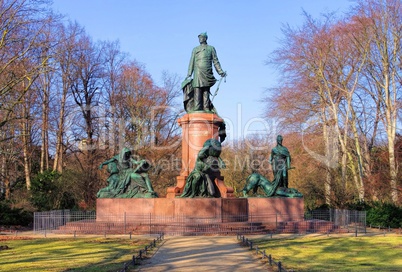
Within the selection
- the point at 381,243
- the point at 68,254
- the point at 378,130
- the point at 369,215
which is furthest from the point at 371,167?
the point at 68,254

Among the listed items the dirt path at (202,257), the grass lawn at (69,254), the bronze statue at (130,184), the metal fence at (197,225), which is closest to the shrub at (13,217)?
the metal fence at (197,225)

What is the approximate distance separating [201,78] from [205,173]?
5311mm

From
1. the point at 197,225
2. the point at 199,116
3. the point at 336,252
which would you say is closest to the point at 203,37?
the point at 199,116

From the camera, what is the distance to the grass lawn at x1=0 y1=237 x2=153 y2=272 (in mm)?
12344

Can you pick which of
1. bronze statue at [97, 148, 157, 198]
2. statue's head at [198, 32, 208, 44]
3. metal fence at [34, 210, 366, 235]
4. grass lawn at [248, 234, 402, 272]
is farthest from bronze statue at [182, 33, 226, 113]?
grass lawn at [248, 234, 402, 272]

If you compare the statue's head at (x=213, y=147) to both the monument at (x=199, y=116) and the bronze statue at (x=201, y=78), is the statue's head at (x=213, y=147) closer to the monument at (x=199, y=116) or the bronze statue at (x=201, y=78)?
the monument at (x=199, y=116)

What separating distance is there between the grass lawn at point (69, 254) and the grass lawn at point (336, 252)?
416cm

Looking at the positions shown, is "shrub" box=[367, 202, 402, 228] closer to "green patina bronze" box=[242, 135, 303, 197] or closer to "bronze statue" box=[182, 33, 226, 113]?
"green patina bronze" box=[242, 135, 303, 197]

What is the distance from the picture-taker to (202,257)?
13.9 meters

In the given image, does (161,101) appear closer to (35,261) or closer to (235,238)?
(235,238)

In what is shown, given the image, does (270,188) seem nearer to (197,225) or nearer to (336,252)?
(197,225)

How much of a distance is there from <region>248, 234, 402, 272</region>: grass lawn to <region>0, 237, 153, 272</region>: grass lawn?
13.7ft

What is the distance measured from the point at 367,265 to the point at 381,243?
567cm

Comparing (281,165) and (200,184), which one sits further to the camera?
(281,165)
